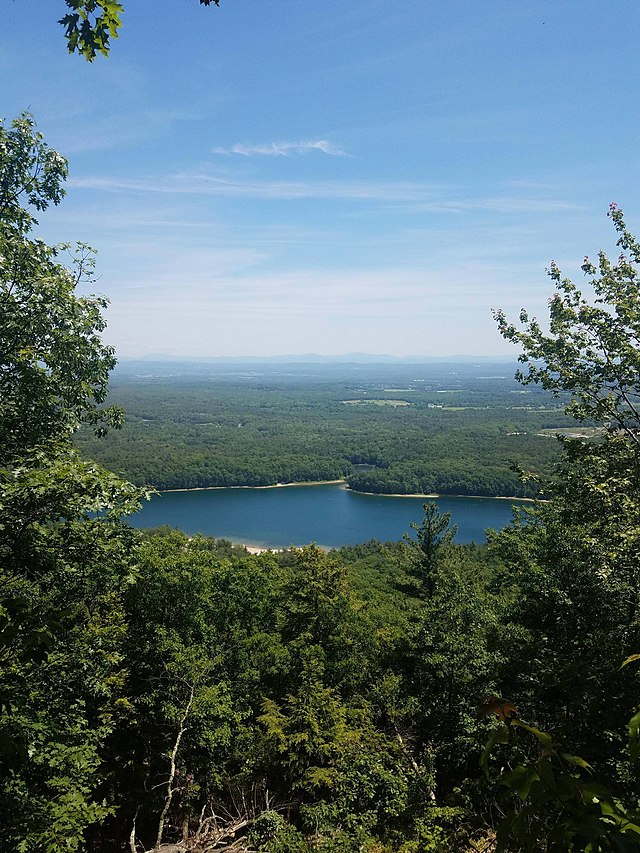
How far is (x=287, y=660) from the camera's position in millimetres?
11516

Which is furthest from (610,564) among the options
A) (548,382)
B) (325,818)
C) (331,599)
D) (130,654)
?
(130,654)

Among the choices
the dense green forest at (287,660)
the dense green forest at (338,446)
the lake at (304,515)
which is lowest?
the lake at (304,515)

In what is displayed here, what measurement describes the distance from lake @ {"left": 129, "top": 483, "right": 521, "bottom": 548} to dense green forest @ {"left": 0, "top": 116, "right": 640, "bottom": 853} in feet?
142

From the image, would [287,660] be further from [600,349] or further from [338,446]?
[338,446]

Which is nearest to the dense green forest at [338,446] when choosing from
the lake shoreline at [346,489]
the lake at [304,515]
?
the lake shoreline at [346,489]

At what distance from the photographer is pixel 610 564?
20.5 ft

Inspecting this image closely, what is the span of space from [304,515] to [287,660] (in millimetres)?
56379

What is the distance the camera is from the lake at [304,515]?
58031 millimetres

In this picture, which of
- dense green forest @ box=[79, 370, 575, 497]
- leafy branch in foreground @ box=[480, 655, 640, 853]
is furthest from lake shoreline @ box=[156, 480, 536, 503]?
leafy branch in foreground @ box=[480, 655, 640, 853]

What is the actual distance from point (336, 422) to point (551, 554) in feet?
448

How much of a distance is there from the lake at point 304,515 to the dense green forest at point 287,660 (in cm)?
4334

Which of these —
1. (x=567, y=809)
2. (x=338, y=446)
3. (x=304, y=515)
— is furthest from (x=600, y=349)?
(x=338, y=446)

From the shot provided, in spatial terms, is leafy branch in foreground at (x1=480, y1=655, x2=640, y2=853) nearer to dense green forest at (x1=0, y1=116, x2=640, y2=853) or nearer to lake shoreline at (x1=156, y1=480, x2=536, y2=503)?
dense green forest at (x1=0, y1=116, x2=640, y2=853)

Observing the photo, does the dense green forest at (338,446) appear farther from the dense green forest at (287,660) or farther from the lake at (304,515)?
the dense green forest at (287,660)
